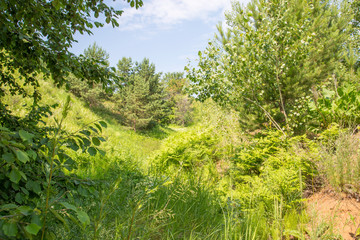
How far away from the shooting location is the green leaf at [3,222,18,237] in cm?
69

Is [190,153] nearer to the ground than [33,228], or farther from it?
nearer to the ground

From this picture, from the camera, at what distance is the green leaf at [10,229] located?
2.28 ft

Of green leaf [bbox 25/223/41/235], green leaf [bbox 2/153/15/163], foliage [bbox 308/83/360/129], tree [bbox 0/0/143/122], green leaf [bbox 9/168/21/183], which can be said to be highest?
foliage [bbox 308/83/360/129]

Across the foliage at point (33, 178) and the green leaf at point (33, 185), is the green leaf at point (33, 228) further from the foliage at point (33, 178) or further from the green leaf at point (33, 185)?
the green leaf at point (33, 185)

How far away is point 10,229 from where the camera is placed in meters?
0.70

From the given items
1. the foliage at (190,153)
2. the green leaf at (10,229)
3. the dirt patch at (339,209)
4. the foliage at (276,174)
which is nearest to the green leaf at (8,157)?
the green leaf at (10,229)

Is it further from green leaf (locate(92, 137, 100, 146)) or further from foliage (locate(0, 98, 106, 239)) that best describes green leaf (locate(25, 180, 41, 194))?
green leaf (locate(92, 137, 100, 146))

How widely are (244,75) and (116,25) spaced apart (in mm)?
3886

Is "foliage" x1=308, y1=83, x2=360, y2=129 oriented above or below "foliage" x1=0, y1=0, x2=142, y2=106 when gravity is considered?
above

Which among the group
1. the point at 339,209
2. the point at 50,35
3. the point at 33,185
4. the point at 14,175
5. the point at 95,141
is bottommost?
the point at 339,209

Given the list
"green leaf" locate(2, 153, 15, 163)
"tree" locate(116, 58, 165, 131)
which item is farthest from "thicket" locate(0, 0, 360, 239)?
"tree" locate(116, 58, 165, 131)

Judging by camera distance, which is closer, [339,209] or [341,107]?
[339,209]

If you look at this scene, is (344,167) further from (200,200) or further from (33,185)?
(33,185)

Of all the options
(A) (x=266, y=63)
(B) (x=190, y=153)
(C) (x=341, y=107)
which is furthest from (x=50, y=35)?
(C) (x=341, y=107)
